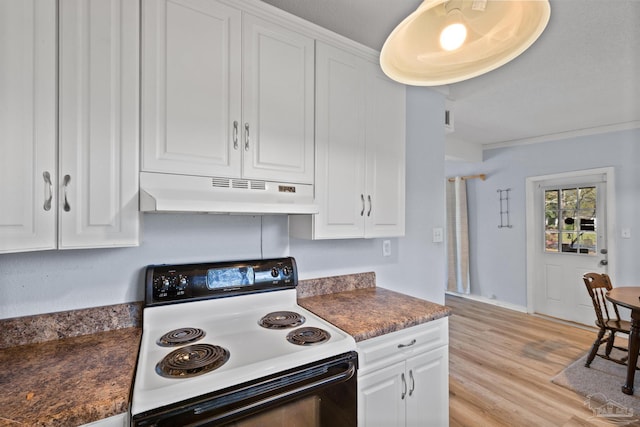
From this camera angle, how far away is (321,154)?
5.30ft

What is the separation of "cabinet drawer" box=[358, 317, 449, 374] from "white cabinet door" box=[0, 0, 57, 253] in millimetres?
1274

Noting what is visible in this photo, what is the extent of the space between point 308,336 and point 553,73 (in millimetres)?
2669

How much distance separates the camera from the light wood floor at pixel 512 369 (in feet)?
6.95

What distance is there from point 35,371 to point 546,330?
4.62 meters

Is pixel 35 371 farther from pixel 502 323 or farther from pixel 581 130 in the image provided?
pixel 581 130

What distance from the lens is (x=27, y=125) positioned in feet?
3.28

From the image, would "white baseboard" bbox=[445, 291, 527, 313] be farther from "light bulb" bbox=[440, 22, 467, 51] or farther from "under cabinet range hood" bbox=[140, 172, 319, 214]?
"light bulb" bbox=[440, 22, 467, 51]

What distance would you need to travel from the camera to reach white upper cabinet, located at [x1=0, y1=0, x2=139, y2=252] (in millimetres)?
980

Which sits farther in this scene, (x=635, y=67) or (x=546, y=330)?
(x=546, y=330)

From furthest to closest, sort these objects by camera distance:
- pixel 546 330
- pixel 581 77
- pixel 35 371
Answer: pixel 546 330, pixel 581 77, pixel 35 371

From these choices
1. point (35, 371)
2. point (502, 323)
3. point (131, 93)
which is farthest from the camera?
point (502, 323)

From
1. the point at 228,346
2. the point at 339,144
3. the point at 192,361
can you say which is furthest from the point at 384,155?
the point at 192,361

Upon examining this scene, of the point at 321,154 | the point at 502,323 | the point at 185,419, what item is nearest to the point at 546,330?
the point at 502,323

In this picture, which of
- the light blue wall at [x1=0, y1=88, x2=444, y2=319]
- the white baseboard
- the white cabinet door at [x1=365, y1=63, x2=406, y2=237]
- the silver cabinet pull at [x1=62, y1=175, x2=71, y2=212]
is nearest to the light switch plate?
the light blue wall at [x1=0, y1=88, x2=444, y2=319]
